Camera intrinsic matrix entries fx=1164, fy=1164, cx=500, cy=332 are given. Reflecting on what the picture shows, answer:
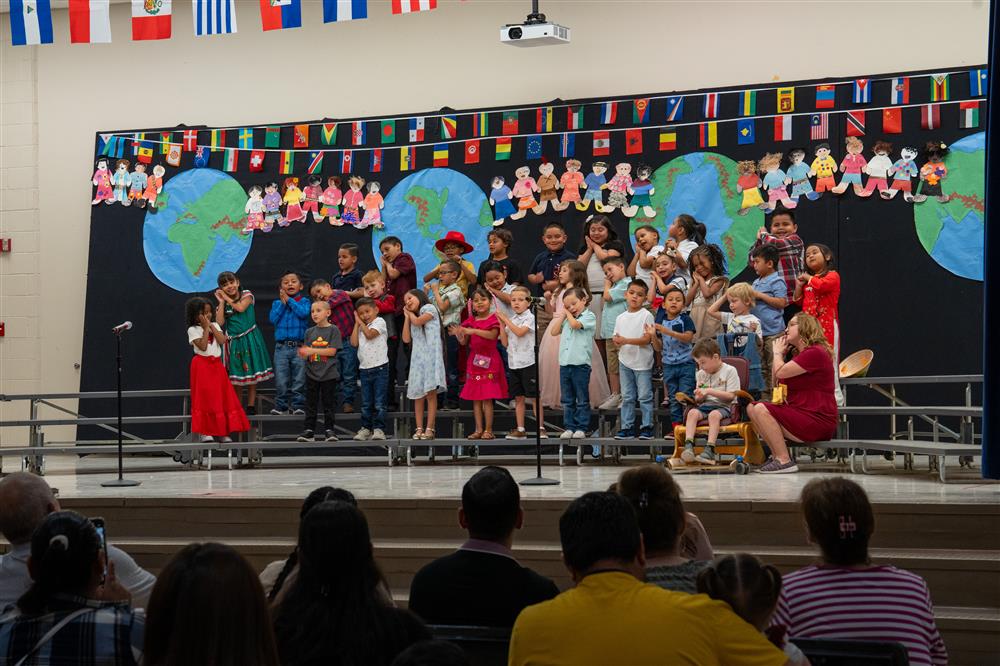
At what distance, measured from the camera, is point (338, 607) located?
268 centimetres

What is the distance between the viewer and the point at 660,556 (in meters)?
3.20

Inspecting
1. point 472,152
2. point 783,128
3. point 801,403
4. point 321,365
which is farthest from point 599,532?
point 472,152

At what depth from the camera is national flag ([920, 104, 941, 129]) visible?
9.35 meters

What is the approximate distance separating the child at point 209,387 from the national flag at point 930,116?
5.96m

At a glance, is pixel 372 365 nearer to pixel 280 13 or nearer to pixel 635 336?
pixel 635 336

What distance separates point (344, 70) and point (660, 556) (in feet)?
30.2

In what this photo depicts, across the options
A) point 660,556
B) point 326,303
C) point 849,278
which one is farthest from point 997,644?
point 326,303

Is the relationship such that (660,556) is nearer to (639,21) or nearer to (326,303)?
(326,303)

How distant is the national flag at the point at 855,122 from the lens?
956cm

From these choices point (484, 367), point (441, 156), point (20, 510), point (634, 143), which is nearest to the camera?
point (20, 510)

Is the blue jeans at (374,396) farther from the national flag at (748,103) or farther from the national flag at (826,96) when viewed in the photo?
the national flag at (826,96)

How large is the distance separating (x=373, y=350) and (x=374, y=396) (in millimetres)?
371

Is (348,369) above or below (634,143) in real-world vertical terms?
below

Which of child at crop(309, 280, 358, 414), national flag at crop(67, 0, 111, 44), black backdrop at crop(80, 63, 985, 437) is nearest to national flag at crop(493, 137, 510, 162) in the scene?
black backdrop at crop(80, 63, 985, 437)
